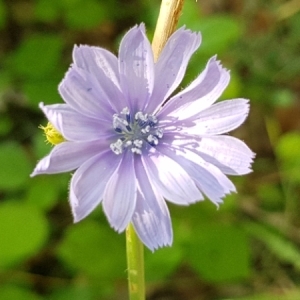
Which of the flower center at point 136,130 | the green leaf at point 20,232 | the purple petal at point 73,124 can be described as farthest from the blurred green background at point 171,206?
the purple petal at point 73,124

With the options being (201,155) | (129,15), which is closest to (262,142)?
(129,15)

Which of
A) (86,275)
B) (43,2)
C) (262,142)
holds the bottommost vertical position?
(86,275)

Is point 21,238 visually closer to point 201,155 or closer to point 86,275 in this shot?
point 86,275

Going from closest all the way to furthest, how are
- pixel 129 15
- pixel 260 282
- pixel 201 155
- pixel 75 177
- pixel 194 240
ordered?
1. pixel 75 177
2. pixel 201 155
3. pixel 194 240
4. pixel 260 282
5. pixel 129 15

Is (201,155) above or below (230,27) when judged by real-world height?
below

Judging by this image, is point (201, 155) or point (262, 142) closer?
point (201, 155)

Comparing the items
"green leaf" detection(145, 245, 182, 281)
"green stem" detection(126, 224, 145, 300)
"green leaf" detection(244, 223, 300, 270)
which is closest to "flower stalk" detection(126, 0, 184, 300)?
"green stem" detection(126, 224, 145, 300)

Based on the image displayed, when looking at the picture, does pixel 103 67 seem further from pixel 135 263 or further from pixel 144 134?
pixel 135 263

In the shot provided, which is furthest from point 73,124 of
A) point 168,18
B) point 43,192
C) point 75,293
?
point 75,293
